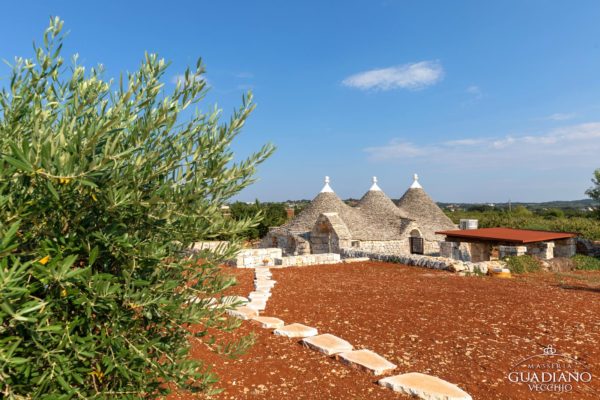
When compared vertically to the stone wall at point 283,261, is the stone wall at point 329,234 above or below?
above

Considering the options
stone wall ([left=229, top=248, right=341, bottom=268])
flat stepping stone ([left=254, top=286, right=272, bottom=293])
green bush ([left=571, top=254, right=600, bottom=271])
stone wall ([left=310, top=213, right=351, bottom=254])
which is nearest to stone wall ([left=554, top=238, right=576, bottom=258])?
green bush ([left=571, top=254, right=600, bottom=271])

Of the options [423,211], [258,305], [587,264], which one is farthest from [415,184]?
[258,305]

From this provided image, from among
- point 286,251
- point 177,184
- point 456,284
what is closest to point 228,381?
point 177,184

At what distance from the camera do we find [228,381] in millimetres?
4859

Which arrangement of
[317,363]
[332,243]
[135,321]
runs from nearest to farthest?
[135,321] < [317,363] < [332,243]

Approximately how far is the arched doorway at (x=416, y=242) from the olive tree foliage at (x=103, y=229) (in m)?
25.9

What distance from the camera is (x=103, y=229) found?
2.31 metres

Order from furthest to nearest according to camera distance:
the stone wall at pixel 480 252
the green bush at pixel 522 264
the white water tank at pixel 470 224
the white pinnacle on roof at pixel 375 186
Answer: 1. the white pinnacle on roof at pixel 375 186
2. the white water tank at pixel 470 224
3. the stone wall at pixel 480 252
4. the green bush at pixel 522 264

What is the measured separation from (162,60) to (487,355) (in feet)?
19.5

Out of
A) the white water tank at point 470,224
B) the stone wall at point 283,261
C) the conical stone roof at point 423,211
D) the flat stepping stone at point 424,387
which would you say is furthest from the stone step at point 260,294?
the white water tank at point 470,224

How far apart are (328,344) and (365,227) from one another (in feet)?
68.9

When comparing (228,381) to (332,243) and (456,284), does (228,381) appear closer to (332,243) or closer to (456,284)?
(456,284)

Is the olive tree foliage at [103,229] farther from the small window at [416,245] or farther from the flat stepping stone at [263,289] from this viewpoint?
the small window at [416,245]

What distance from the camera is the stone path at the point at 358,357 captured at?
4434 millimetres
